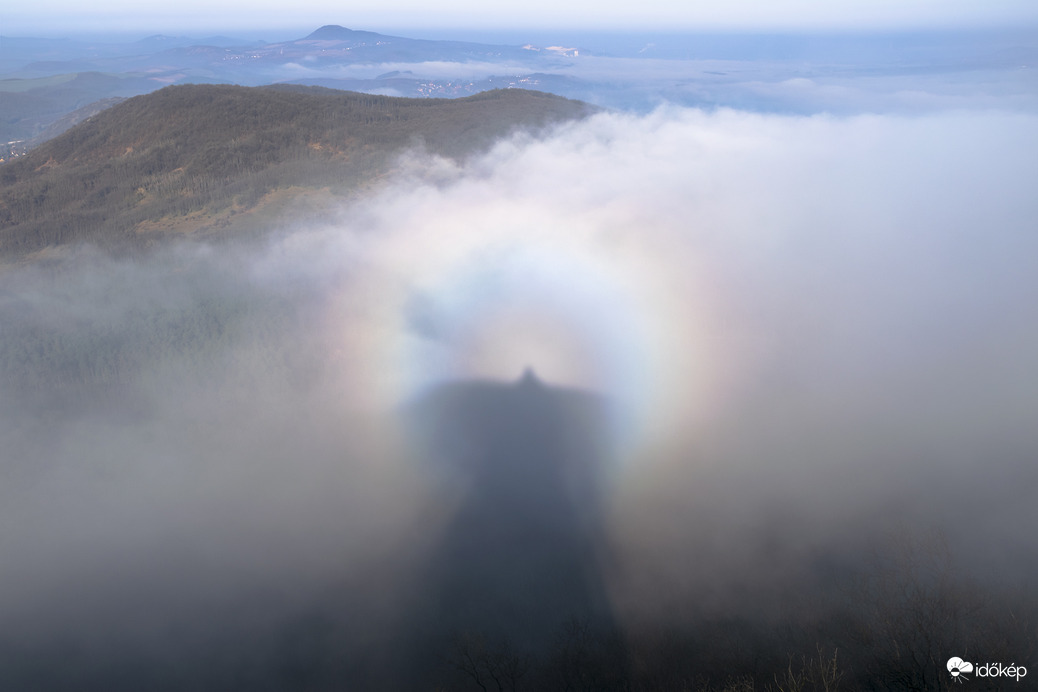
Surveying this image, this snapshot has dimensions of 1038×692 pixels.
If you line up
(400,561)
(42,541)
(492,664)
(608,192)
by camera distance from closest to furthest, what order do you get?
(492,664)
(400,561)
(42,541)
(608,192)

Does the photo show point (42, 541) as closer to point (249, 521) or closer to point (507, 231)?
point (249, 521)

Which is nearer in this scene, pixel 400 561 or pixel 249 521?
pixel 400 561

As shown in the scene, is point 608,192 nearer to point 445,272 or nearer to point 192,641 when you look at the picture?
point 445,272

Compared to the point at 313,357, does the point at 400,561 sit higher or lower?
lower

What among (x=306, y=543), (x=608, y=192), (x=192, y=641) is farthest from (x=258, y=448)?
(x=608, y=192)

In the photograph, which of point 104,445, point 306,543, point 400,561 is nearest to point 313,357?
point 104,445

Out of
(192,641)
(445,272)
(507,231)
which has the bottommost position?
(192,641)

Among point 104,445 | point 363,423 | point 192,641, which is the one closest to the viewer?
point 192,641
